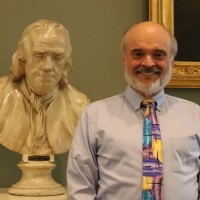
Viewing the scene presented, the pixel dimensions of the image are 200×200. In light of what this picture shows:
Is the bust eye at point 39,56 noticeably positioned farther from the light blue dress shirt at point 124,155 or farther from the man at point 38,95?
the light blue dress shirt at point 124,155

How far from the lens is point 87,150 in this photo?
1832 mm

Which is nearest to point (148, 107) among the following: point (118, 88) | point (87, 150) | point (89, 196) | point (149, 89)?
point (149, 89)

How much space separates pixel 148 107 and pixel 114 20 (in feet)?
3.69

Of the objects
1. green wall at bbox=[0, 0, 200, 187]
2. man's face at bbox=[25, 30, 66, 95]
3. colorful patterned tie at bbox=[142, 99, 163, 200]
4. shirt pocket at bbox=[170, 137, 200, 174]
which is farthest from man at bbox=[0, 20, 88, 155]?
shirt pocket at bbox=[170, 137, 200, 174]

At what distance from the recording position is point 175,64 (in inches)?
115

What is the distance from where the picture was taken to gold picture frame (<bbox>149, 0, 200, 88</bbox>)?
287 cm

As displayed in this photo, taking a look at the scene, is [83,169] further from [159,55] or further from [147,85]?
[159,55]

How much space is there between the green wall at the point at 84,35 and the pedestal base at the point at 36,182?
405 millimetres

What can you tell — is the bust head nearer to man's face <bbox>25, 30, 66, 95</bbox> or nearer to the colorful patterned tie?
man's face <bbox>25, 30, 66, 95</bbox>

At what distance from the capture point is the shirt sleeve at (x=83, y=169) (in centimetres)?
180

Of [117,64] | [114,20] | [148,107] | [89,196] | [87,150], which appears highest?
[114,20]

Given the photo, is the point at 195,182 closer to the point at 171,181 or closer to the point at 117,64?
the point at 171,181

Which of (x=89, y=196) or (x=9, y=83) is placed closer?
(x=89, y=196)

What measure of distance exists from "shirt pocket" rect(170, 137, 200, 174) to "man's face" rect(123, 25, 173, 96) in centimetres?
22
